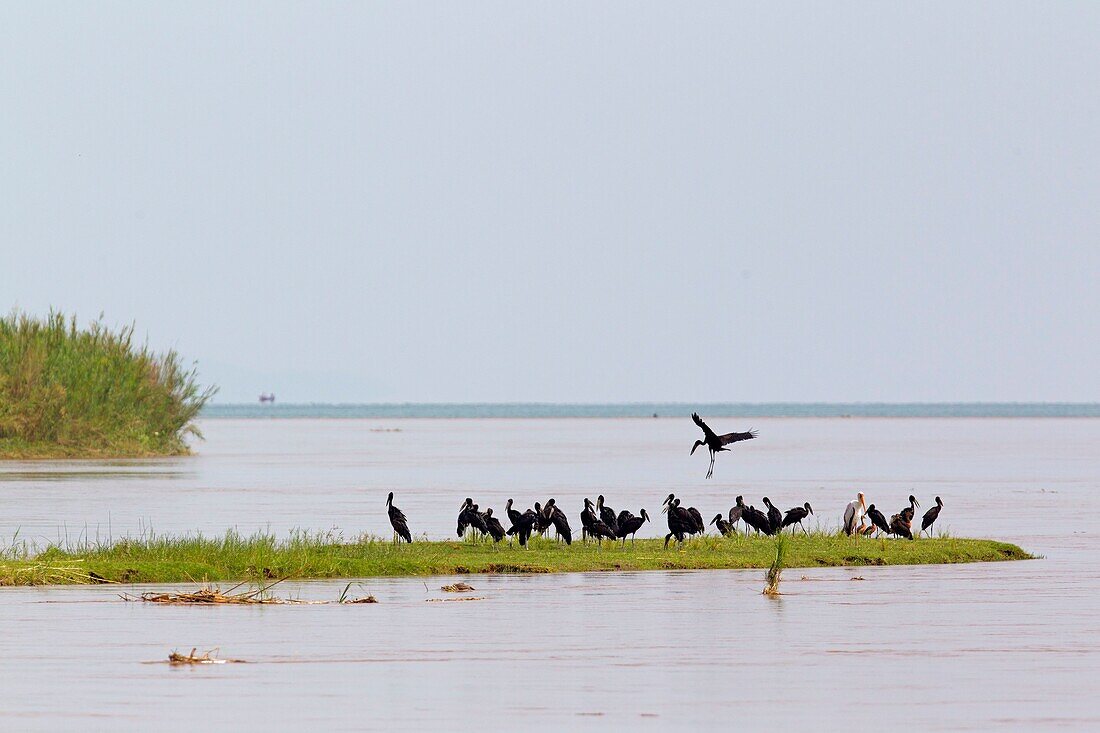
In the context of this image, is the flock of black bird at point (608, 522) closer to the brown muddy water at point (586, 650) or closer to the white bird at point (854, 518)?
the white bird at point (854, 518)

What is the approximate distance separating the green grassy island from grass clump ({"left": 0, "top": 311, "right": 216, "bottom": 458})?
34.6 m

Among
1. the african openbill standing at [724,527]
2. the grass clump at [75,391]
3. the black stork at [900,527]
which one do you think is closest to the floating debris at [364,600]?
Result: the african openbill standing at [724,527]

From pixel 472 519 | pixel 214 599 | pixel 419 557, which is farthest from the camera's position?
pixel 472 519

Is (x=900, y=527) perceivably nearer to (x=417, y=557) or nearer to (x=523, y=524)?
(x=523, y=524)

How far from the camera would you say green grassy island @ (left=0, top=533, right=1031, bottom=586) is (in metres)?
23.3

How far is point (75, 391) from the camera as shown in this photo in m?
62.0

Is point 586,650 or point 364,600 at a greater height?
point 364,600

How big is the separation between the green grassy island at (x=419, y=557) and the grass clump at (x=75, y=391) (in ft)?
114

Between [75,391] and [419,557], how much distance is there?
129ft

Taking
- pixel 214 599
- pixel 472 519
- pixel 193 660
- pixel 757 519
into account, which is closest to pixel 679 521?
pixel 757 519

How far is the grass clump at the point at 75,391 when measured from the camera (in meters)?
60.8

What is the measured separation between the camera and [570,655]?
16.8 metres

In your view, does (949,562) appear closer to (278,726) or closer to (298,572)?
(298,572)

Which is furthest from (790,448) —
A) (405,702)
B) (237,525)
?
(405,702)
